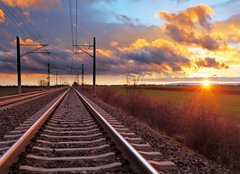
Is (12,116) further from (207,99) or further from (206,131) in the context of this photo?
(207,99)

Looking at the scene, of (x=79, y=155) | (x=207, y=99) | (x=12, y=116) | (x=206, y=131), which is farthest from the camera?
(x=207, y=99)

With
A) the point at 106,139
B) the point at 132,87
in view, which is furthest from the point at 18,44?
the point at 106,139

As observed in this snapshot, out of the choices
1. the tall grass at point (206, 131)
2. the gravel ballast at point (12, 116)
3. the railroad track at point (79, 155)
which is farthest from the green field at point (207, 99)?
the gravel ballast at point (12, 116)

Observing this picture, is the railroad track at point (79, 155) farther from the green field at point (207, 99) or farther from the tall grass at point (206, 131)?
the green field at point (207, 99)

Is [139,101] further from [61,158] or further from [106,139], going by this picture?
[61,158]

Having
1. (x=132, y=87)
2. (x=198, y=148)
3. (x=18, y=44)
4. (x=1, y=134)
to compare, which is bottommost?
(x=198, y=148)

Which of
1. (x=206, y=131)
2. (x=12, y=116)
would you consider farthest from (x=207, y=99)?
(x=12, y=116)

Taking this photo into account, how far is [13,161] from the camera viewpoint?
180 inches

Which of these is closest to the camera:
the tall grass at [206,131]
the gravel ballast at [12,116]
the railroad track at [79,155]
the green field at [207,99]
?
the railroad track at [79,155]

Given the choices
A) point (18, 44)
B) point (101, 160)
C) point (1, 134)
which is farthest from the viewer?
point (18, 44)

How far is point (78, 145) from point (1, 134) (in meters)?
3.18

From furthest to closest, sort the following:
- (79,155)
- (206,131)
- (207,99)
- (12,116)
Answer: (207,99), (12,116), (206,131), (79,155)

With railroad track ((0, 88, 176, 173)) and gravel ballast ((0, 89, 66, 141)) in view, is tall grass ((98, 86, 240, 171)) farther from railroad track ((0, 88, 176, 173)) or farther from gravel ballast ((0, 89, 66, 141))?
gravel ballast ((0, 89, 66, 141))

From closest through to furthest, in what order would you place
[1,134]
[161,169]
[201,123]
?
[161,169]
[1,134]
[201,123]
